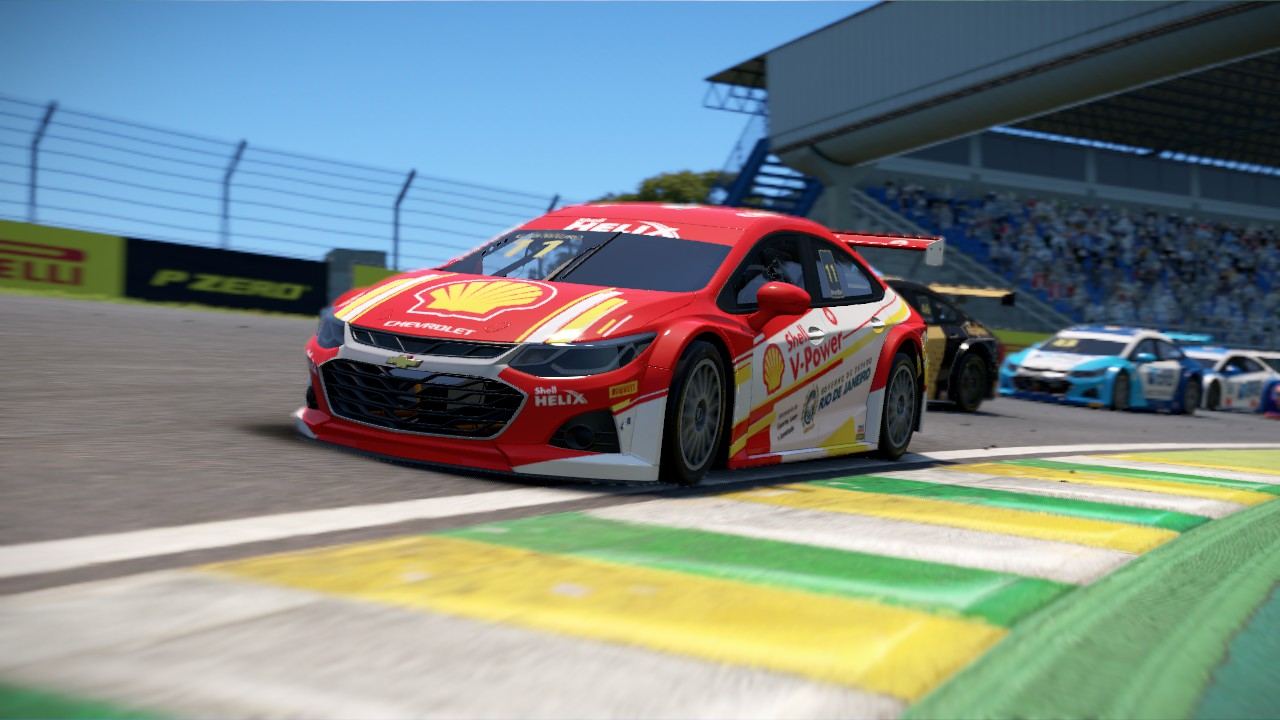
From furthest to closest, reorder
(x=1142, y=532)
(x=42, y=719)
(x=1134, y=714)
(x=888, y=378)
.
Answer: (x=888, y=378) → (x=1142, y=532) → (x=1134, y=714) → (x=42, y=719)

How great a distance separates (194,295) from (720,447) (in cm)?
1487

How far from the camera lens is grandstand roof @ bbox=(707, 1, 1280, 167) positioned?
27.4m

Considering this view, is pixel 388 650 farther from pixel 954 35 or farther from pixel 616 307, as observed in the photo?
pixel 954 35

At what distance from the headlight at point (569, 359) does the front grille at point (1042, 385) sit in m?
15.8

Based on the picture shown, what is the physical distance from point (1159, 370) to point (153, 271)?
1501 cm

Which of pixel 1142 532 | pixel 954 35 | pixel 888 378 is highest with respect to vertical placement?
pixel 954 35

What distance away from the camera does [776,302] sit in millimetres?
7051

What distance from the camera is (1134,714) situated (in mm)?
2945

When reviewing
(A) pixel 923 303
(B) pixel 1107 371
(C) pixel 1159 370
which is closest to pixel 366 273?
(A) pixel 923 303

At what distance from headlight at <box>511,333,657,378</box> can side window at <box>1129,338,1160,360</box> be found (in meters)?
16.7

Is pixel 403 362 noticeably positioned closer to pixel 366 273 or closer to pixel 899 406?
pixel 899 406

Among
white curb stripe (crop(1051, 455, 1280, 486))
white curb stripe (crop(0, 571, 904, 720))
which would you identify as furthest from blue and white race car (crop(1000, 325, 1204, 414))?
white curb stripe (crop(0, 571, 904, 720))

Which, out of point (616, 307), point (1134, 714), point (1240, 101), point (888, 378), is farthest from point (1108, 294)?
point (1134, 714)

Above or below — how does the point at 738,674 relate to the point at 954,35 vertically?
below
